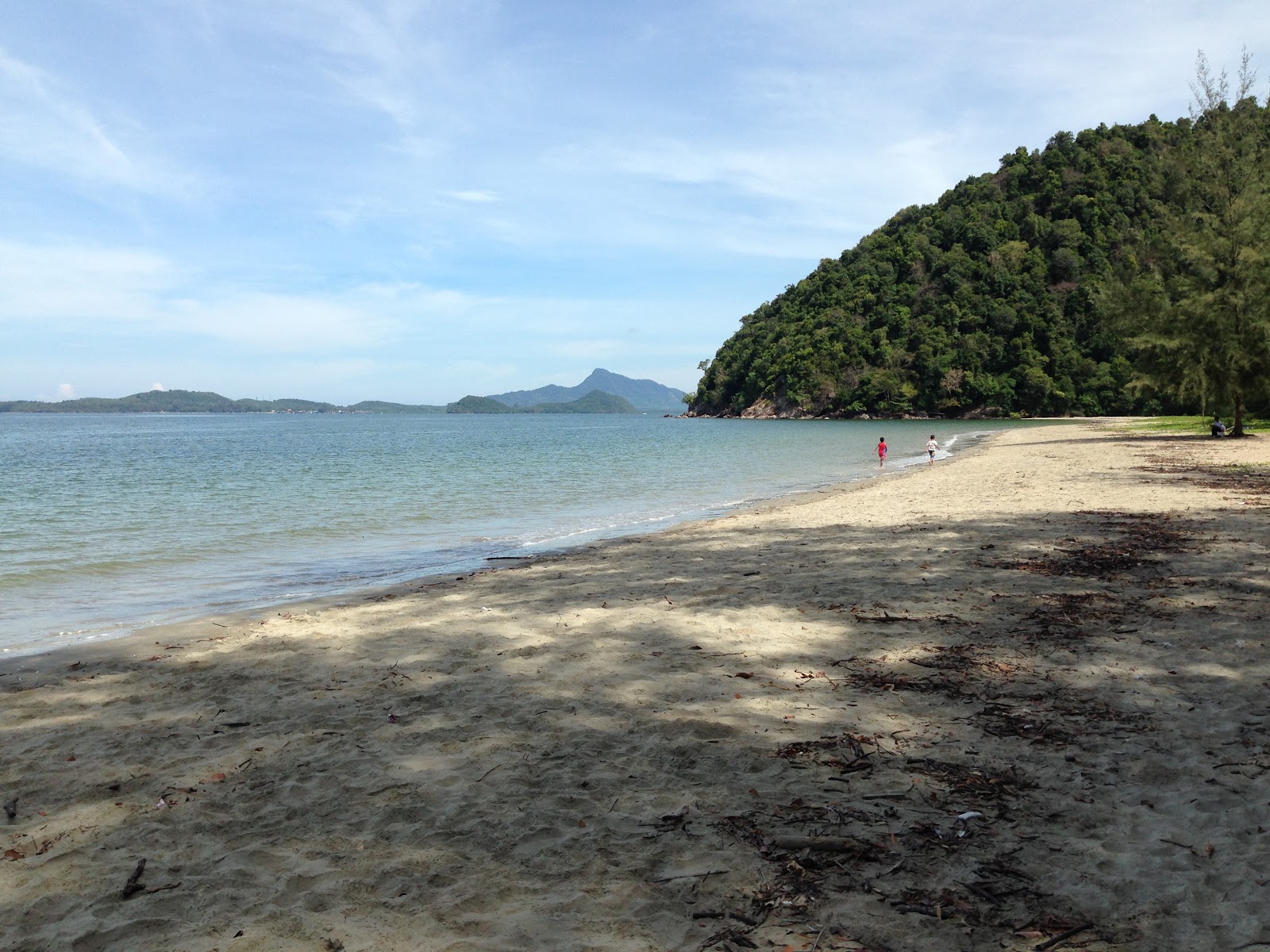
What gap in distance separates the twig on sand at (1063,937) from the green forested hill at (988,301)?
104 m

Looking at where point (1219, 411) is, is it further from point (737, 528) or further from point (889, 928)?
point (889, 928)

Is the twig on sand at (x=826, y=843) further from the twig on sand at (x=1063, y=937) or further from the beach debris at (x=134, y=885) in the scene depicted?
the beach debris at (x=134, y=885)

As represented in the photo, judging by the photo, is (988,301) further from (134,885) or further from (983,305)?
(134,885)

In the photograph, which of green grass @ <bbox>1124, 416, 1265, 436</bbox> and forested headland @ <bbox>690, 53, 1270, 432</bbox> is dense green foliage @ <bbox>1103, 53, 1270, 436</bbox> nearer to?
green grass @ <bbox>1124, 416, 1265, 436</bbox>

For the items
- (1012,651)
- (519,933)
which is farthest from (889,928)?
(1012,651)

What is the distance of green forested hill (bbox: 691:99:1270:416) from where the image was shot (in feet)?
346

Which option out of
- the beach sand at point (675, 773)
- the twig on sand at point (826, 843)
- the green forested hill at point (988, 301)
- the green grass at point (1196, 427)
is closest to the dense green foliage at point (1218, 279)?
the green grass at point (1196, 427)

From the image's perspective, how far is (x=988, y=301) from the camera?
11456cm

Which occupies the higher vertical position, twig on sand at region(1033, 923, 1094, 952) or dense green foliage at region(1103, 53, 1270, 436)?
dense green foliage at region(1103, 53, 1270, 436)

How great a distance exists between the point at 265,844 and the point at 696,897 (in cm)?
218

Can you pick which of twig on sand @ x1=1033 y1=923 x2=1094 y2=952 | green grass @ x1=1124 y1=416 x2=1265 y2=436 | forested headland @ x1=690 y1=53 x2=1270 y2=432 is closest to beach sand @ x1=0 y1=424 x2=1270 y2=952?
twig on sand @ x1=1033 y1=923 x2=1094 y2=952

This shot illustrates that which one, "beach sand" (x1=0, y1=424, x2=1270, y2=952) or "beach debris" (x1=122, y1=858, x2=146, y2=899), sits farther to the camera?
"beach debris" (x1=122, y1=858, x2=146, y2=899)

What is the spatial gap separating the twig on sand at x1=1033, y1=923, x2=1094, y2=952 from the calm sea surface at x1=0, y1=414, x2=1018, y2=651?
390 inches

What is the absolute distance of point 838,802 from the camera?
13.1 feet
